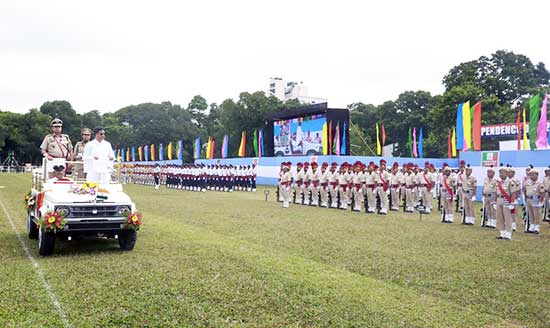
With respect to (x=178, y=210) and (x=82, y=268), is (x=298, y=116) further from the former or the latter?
(x=82, y=268)

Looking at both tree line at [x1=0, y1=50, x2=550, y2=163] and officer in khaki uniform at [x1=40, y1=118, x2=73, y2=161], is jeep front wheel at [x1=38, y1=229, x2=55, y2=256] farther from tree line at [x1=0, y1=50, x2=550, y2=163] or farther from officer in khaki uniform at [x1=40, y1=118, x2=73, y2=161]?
tree line at [x1=0, y1=50, x2=550, y2=163]

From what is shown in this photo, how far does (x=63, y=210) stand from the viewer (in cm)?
802

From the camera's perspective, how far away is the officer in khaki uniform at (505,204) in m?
11.9

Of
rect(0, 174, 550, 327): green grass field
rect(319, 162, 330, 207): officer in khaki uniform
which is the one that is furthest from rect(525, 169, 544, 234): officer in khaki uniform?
rect(319, 162, 330, 207): officer in khaki uniform

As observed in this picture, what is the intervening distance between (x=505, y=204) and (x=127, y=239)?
8.85 m

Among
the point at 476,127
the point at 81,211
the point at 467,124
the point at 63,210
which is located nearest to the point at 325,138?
the point at 467,124

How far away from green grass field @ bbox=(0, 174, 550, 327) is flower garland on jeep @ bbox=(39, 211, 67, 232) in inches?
22.0

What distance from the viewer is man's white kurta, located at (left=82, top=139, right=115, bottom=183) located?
941 centimetres

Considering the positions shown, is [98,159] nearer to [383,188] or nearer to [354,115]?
[383,188]

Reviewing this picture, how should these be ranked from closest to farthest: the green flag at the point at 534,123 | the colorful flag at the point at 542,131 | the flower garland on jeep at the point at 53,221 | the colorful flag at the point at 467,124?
the flower garland on jeep at the point at 53,221, the colorful flag at the point at 542,131, the green flag at the point at 534,123, the colorful flag at the point at 467,124

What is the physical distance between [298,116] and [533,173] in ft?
77.8

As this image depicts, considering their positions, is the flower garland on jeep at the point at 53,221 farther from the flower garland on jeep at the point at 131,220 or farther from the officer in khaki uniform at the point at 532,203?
the officer in khaki uniform at the point at 532,203

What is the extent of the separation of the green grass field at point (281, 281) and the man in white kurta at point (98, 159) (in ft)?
4.42

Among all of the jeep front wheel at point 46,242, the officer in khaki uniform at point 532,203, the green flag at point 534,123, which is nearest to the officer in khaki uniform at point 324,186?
the officer in khaki uniform at point 532,203
